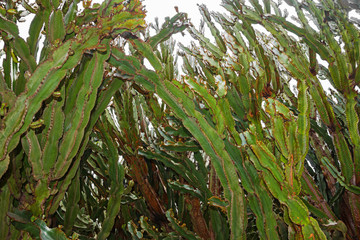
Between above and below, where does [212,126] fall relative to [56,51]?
below

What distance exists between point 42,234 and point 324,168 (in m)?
0.62

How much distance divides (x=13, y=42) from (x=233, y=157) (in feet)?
1.46

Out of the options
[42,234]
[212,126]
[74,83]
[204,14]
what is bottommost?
[42,234]

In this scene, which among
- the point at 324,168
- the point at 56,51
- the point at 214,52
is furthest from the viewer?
the point at 214,52

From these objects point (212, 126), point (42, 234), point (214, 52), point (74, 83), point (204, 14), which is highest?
point (204, 14)

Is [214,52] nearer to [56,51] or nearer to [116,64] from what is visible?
[116,64]

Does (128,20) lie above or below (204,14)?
below

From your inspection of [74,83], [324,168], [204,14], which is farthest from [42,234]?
[204,14]

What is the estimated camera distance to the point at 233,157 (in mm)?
581

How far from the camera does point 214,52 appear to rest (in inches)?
40.7

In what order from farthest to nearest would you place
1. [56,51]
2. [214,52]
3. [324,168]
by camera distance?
1. [214,52]
2. [324,168]
3. [56,51]

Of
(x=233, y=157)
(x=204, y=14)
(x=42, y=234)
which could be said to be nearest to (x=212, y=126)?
(x=233, y=157)

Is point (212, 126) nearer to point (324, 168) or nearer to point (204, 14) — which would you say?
point (324, 168)

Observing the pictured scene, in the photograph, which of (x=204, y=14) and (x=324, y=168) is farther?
Answer: (x=204, y=14)
